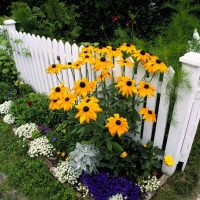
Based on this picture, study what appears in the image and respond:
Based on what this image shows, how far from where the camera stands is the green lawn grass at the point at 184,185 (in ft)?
9.12

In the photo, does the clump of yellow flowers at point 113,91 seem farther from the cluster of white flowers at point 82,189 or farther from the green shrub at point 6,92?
the green shrub at point 6,92

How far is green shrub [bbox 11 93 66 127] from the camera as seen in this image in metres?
3.81

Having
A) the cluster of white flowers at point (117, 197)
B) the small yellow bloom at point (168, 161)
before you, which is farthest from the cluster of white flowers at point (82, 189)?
the small yellow bloom at point (168, 161)

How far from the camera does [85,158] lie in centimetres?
279

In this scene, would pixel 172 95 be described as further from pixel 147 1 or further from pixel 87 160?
pixel 147 1

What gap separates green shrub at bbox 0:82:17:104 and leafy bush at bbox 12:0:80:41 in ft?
3.79

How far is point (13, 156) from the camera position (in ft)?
11.3

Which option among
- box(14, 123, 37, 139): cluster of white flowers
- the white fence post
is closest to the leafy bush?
box(14, 123, 37, 139): cluster of white flowers

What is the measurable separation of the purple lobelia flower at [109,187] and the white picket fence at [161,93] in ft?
1.80

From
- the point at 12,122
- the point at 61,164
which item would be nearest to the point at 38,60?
the point at 12,122

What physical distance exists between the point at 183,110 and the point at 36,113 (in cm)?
225

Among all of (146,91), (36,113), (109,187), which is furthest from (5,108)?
(146,91)

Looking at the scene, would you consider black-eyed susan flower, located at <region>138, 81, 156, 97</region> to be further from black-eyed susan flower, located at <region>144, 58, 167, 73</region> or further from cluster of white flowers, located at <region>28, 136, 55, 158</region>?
cluster of white flowers, located at <region>28, 136, 55, 158</region>

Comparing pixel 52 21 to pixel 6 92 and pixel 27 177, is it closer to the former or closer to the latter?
pixel 6 92
